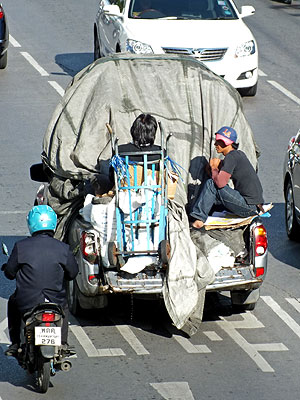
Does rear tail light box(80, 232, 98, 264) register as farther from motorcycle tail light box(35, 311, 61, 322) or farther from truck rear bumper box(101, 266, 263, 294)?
motorcycle tail light box(35, 311, 61, 322)

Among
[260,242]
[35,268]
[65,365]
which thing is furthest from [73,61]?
[65,365]

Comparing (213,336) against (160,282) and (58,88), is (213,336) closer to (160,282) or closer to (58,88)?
(160,282)

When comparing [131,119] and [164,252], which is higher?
[131,119]

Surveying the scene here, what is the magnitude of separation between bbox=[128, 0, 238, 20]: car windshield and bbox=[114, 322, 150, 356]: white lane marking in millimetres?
10993

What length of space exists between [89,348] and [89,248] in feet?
3.03

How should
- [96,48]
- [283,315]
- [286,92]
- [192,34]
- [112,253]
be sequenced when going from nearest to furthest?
[112,253], [283,315], [192,34], [286,92], [96,48]

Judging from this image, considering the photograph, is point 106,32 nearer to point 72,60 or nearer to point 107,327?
point 72,60

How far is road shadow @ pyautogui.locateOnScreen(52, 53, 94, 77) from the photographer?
23953 mm

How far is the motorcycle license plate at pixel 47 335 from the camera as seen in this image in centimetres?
943

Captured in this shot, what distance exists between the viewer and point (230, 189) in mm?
11852

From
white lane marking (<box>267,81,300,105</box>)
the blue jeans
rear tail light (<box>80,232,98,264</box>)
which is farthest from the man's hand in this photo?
white lane marking (<box>267,81,300,105</box>)

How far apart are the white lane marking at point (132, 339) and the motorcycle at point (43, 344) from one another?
50.6 inches

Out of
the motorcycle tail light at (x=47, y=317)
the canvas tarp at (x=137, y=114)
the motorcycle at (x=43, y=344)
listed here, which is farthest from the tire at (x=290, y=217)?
the motorcycle tail light at (x=47, y=317)

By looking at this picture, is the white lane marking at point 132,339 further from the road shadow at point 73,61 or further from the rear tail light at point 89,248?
the road shadow at point 73,61
